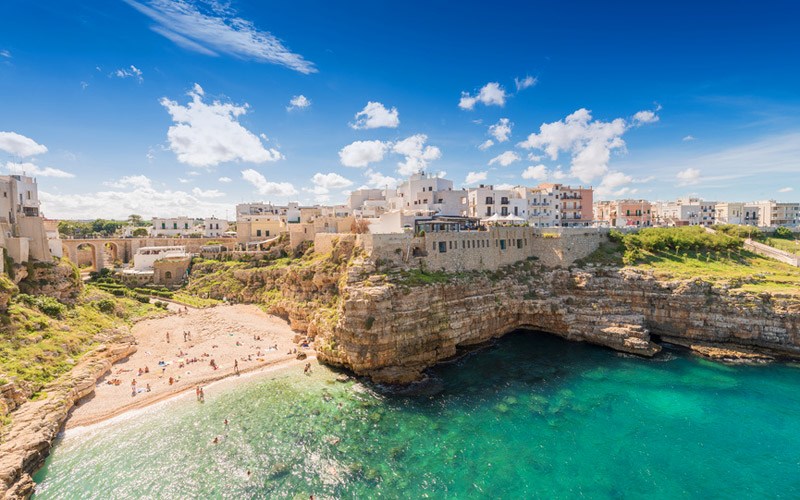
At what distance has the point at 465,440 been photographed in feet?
77.2

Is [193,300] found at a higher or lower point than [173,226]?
lower

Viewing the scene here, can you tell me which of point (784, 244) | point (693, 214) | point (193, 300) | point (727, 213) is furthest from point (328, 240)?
point (727, 213)

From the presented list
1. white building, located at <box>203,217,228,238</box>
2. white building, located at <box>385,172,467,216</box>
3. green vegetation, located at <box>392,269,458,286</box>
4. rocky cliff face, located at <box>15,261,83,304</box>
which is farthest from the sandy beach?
white building, located at <box>203,217,228,238</box>

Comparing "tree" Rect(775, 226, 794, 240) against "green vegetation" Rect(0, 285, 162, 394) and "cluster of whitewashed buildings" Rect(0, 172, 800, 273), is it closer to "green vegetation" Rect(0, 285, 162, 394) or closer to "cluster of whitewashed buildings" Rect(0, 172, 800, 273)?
"cluster of whitewashed buildings" Rect(0, 172, 800, 273)

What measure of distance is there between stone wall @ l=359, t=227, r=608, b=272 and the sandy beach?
13.3m

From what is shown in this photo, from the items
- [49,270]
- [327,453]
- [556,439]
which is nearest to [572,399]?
[556,439]

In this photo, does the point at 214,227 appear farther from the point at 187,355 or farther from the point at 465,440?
the point at 465,440

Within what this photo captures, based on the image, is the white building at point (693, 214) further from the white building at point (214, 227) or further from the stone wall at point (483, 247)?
the white building at point (214, 227)

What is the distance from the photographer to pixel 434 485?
20.0 m

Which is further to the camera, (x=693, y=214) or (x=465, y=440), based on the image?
(x=693, y=214)

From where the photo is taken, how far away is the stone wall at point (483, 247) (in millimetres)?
36938

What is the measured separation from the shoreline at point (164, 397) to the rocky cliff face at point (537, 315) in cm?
402

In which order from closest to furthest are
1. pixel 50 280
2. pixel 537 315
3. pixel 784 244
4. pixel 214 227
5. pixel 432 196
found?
pixel 50 280
pixel 537 315
pixel 784 244
pixel 432 196
pixel 214 227

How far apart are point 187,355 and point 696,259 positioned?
196 ft
